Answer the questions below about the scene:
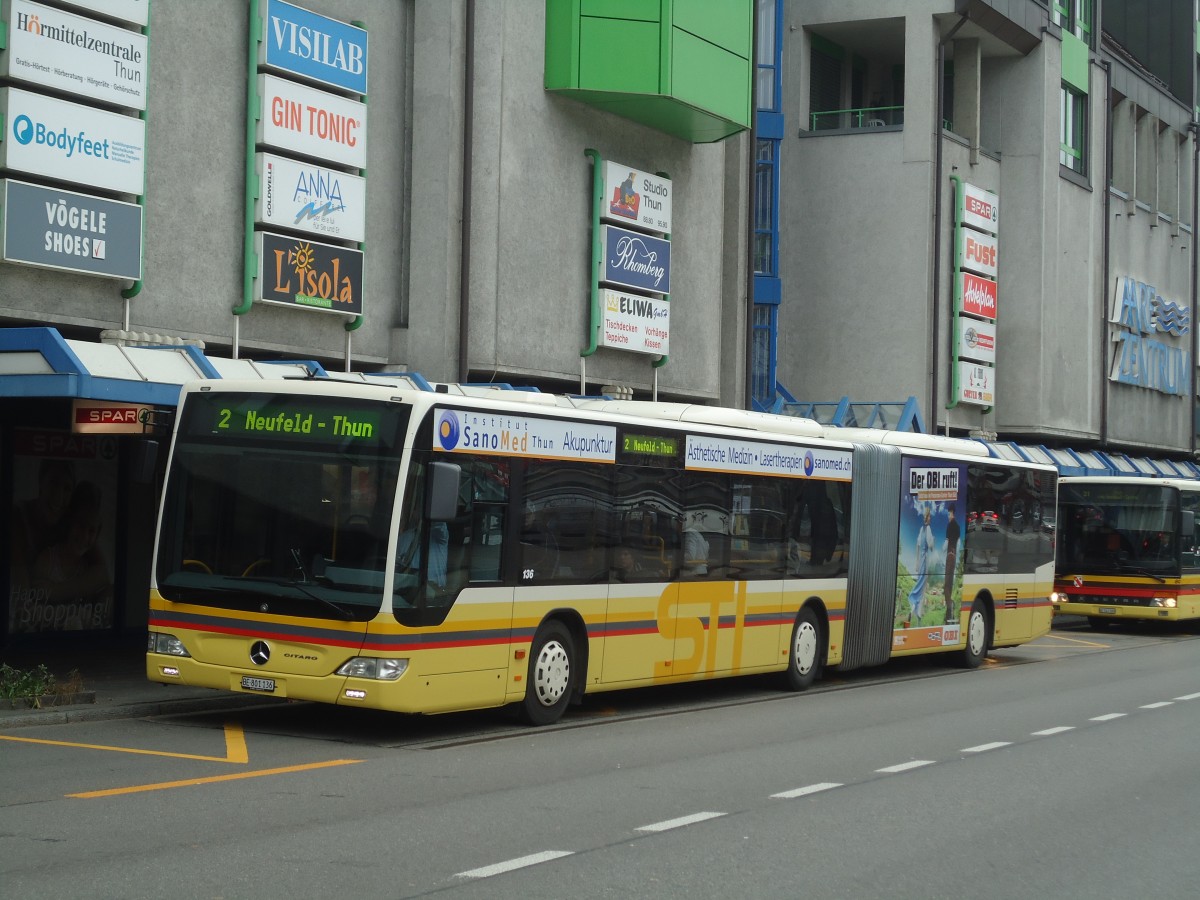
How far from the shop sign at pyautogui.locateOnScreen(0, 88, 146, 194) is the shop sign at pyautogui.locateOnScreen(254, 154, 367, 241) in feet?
6.80

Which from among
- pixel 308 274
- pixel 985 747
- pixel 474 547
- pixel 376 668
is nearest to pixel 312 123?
pixel 308 274

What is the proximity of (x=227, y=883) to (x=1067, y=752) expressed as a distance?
8102 millimetres

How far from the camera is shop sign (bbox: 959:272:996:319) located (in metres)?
39.3

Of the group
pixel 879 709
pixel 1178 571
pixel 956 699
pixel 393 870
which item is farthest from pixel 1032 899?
pixel 1178 571

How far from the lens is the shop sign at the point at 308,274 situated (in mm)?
19453

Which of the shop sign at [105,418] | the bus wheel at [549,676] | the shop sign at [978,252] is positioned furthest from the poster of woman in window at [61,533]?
the shop sign at [978,252]

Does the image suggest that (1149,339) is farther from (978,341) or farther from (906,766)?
(906,766)

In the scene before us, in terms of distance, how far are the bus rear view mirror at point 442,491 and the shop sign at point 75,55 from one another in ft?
23.9

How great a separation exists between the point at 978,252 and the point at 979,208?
1115 millimetres

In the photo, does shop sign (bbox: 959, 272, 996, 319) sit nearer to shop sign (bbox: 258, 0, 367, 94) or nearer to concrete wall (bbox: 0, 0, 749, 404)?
concrete wall (bbox: 0, 0, 749, 404)

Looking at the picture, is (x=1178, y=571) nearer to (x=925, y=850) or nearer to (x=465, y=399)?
(x=465, y=399)

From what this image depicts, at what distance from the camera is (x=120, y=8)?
56.6ft

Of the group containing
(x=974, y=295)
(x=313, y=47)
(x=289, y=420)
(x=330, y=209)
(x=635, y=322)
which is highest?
(x=313, y=47)

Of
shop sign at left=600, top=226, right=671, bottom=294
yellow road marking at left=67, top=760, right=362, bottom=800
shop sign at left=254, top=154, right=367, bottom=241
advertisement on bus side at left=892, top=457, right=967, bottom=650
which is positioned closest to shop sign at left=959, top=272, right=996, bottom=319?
shop sign at left=600, top=226, right=671, bottom=294
